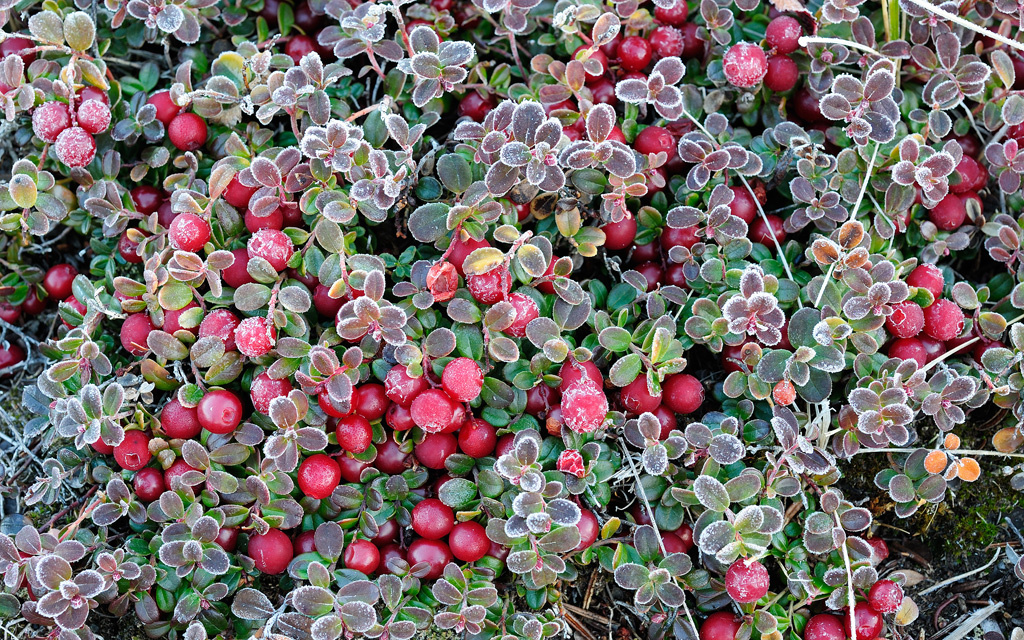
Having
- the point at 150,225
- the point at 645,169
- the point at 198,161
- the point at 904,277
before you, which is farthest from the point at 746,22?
the point at 150,225

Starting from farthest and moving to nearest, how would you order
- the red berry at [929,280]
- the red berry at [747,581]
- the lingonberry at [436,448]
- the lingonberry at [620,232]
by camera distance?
the lingonberry at [620,232] → the red berry at [929,280] → the lingonberry at [436,448] → the red berry at [747,581]

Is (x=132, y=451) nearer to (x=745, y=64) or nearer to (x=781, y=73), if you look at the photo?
(x=745, y=64)

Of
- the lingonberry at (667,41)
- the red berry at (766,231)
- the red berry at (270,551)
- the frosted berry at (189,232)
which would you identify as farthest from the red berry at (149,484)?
the lingonberry at (667,41)

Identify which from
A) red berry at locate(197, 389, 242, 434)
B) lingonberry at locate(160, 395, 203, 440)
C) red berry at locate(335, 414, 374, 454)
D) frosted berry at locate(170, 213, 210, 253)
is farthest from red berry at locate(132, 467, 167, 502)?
frosted berry at locate(170, 213, 210, 253)

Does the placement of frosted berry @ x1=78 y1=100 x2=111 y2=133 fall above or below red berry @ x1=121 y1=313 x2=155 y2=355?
above

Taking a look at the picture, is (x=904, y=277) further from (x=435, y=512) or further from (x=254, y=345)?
(x=254, y=345)

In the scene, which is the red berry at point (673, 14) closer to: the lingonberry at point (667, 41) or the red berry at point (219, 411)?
the lingonberry at point (667, 41)

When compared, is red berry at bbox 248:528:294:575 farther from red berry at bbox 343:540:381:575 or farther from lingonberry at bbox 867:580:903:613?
lingonberry at bbox 867:580:903:613

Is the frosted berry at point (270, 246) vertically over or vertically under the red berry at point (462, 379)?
over
